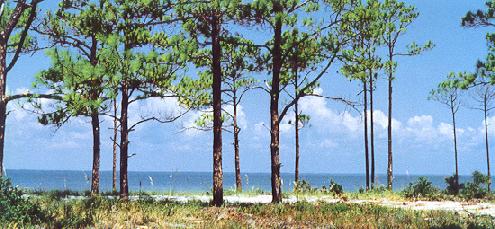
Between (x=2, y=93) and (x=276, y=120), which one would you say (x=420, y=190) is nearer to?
(x=276, y=120)

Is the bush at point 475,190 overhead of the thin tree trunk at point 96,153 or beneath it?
beneath

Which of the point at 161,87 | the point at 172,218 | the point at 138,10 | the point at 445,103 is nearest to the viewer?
the point at 172,218

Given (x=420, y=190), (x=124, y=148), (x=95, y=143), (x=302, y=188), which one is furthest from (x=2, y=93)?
(x=420, y=190)

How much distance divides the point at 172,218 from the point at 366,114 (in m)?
19.2

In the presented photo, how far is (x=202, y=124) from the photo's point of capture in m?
30.5

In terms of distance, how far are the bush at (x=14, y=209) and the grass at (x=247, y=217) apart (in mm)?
254


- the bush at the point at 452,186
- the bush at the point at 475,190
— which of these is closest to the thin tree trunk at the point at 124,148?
the bush at the point at 475,190

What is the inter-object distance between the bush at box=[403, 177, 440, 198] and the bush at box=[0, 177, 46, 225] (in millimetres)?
17220

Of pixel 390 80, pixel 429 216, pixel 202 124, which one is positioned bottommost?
pixel 429 216

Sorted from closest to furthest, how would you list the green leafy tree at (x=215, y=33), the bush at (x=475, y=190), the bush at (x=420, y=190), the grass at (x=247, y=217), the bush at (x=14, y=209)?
the bush at (x=14, y=209) < the grass at (x=247, y=217) < the green leafy tree at (x=215, y=33) < the bush at (x=420, y=190) < the bush at (x=475, y=190)

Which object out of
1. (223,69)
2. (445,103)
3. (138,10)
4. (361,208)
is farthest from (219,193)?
(445,103)

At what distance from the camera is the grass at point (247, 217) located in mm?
12602

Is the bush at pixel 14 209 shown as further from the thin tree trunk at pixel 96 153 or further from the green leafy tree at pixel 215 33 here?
the thin tree trunk at pixel 96 153

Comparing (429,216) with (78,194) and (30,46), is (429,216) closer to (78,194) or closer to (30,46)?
(78,194)
